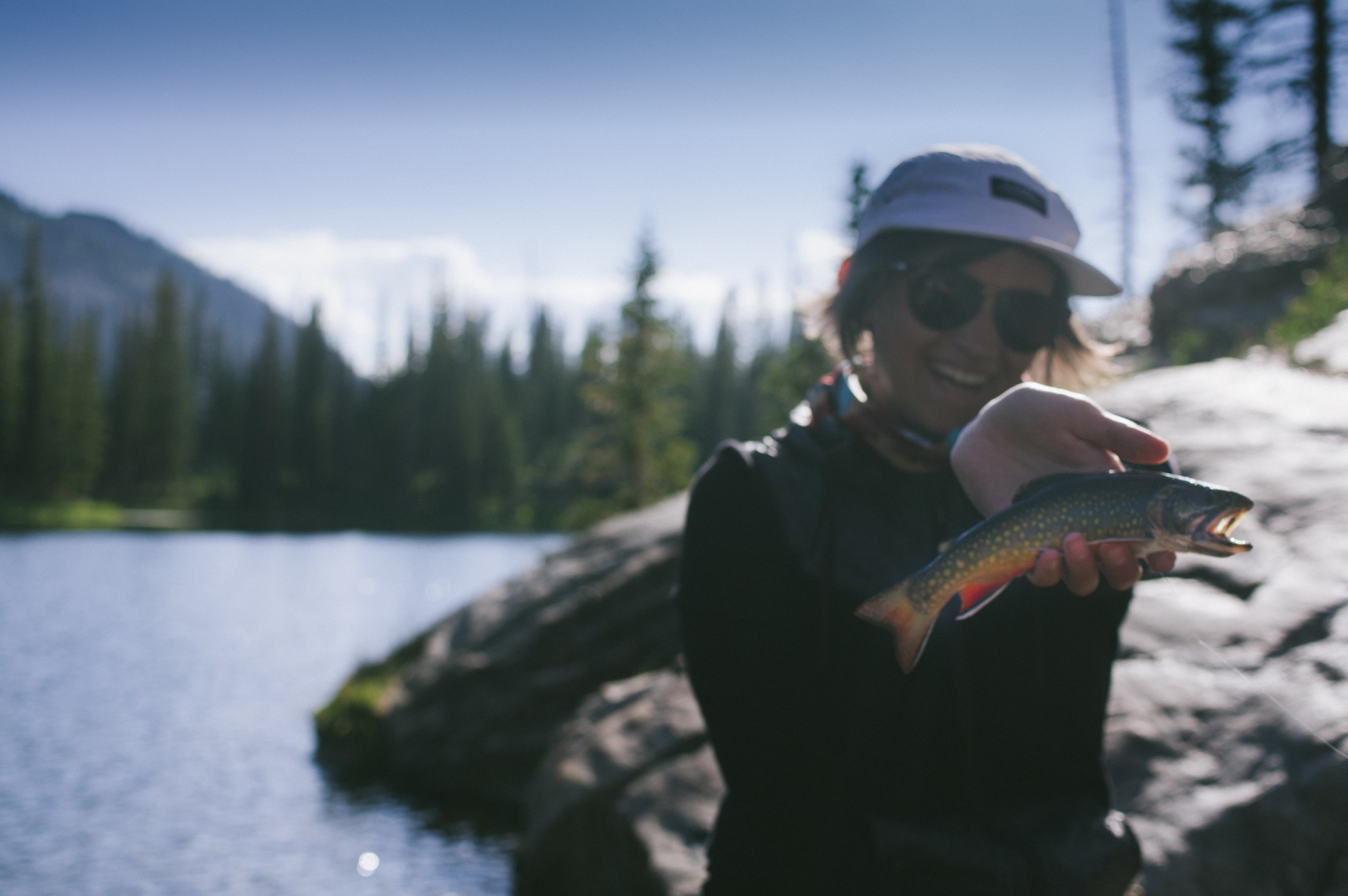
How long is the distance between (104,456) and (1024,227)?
3563 inches

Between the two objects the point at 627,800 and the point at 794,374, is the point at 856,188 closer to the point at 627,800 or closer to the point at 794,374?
the point at 794,374

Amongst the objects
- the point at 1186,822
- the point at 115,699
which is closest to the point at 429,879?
the point at 1186,822

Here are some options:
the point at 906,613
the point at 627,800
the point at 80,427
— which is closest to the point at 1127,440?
the point at 906,613

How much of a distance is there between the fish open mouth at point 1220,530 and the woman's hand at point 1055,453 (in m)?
0.12

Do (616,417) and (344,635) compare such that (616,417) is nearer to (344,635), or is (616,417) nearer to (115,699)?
(344,635)

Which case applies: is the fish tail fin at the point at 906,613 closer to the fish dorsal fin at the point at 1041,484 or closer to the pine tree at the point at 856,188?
the fish dorsal fin at the point at 1041,484

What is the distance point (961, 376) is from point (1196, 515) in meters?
0.99

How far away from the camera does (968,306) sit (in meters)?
2.57

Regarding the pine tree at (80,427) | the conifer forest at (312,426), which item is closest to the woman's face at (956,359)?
the conifer forest at (312,426)

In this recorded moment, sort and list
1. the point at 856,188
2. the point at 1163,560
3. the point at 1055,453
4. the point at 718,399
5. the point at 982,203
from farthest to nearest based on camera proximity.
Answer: the point at 718,399, the point at 856,188, the point at 982,203, the point at 1055,453, the point at 1163,560

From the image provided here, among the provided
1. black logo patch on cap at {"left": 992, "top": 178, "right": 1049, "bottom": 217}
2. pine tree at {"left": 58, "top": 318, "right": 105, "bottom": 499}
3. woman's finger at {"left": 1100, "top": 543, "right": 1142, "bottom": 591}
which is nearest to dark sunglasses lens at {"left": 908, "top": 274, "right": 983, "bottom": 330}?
black logo patch on cap at {"left": 992, "top": 178, "right": 1049, "bottom": 217}

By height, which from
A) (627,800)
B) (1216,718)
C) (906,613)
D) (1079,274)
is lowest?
(627,800)

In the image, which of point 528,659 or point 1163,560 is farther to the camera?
point 528,659

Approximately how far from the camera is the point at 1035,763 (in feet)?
7.68
